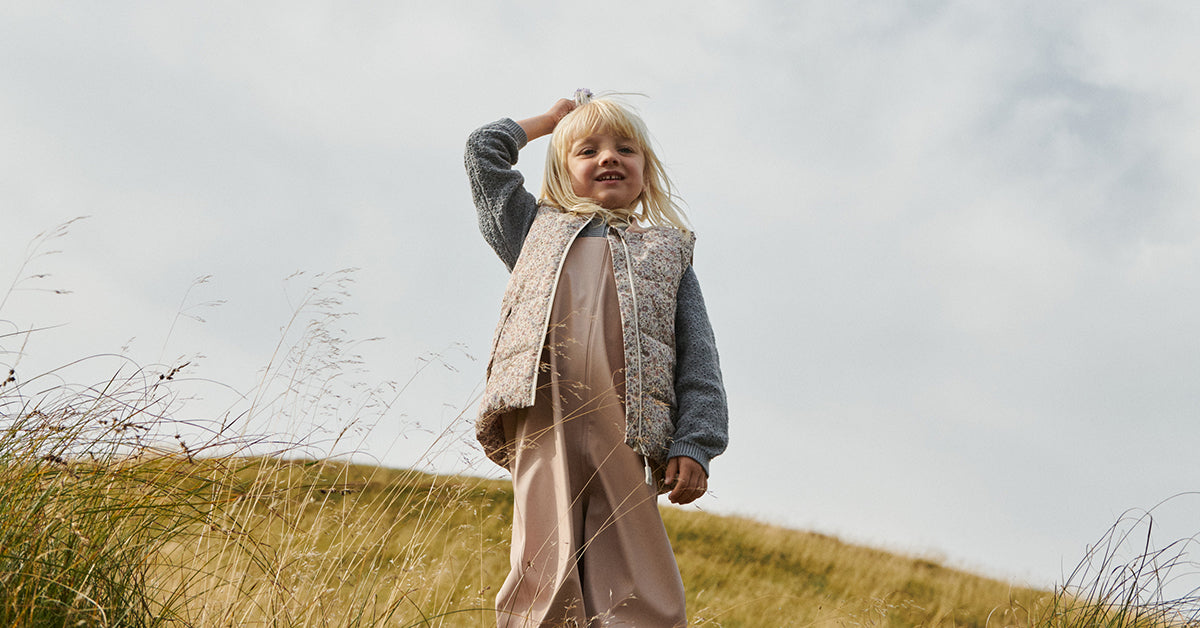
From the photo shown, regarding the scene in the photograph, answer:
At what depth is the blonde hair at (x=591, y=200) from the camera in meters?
2.99

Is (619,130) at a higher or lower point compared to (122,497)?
higher

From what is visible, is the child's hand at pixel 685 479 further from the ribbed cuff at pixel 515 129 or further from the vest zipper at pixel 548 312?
the ribbed cuff at pixel 515 129

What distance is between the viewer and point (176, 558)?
262 cm

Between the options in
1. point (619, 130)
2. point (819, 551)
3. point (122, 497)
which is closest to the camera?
point (122, 497)

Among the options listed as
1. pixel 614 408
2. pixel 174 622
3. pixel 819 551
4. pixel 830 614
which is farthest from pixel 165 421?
pixel 819 551

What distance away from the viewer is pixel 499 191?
299 cm

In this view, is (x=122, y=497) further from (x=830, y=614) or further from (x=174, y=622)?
(x=830, y=614)

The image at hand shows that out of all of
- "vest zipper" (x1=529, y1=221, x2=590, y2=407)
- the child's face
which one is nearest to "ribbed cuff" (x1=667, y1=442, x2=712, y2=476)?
"vest zipper" (x1=529, y1=221, x2=590, y2=407)

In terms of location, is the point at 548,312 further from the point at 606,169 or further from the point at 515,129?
the point at 515,129

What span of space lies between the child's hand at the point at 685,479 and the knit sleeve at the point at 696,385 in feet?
0.07

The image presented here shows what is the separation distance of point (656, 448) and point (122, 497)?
1438 mm

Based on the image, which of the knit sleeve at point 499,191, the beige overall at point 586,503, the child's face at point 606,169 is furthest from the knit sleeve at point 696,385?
the knit sleeve at point 499,191

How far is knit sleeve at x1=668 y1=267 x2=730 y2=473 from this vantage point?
262cm

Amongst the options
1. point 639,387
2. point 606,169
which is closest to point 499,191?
point 606,169
